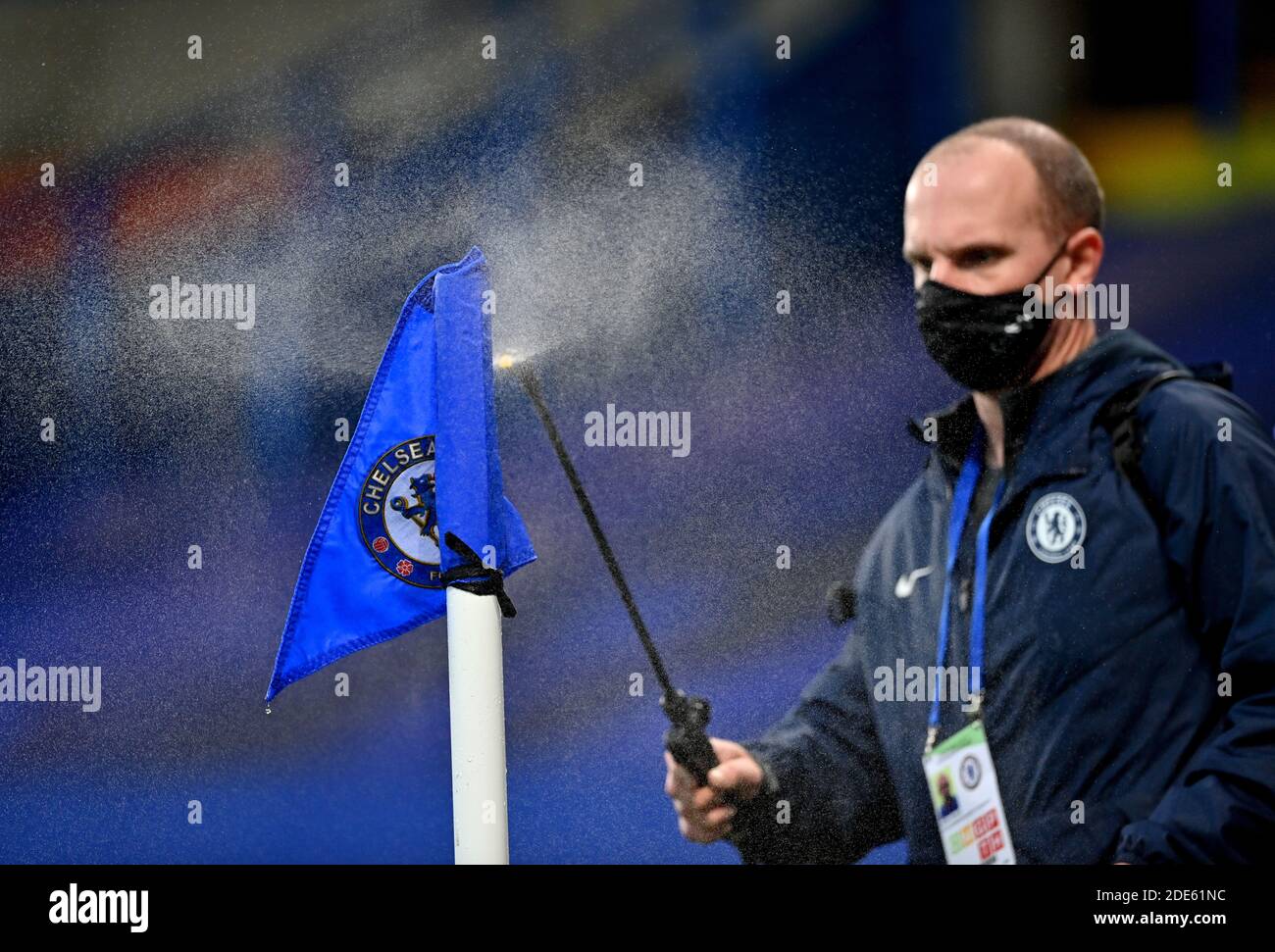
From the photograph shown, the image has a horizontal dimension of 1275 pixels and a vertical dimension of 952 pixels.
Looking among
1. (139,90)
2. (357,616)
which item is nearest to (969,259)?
(357,616)

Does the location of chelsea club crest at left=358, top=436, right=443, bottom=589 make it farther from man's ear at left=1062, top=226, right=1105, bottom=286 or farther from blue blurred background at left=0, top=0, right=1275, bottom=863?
man's ear at left=1062, top=226, right=1105, bottom=286

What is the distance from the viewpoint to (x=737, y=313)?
16.9 feet

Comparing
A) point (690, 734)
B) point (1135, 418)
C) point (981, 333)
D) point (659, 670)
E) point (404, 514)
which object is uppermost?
point (981, 333)

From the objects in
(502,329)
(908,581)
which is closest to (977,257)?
(908,581)

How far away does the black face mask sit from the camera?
5.02 m

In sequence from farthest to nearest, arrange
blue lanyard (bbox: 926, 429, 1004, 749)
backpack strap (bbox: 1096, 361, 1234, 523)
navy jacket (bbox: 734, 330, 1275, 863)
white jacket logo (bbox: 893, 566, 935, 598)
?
white jacket logo (bbox: 893, 566, 935, 598) → blue lanyard (bbox: 926, 429, 1004, 749) → backpack strap (bbox: 1096, 361, 1234, 523) → navy jacket (bbox: 734, 330, 1275, 863)

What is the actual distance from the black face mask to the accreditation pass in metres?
1.04

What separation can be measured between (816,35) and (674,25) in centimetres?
44

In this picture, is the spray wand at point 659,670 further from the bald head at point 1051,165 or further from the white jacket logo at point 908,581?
the bald head at point 1051,165

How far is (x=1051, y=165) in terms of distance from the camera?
5078 mm

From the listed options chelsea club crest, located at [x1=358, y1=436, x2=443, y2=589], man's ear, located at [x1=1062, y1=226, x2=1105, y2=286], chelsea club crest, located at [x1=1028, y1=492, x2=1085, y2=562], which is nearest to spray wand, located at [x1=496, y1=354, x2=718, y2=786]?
chelsea club crest, located at [x1=358, y1=436, x2=443, y2=589]

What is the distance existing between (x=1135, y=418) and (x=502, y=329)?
189 cm

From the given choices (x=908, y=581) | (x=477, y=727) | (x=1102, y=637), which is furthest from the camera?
(x=908, y=581)

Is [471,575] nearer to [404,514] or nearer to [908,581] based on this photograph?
[404,514]
